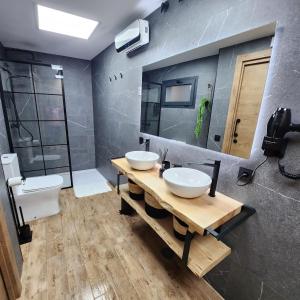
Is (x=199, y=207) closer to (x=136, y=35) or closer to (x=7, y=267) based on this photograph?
(x=7, y=267)

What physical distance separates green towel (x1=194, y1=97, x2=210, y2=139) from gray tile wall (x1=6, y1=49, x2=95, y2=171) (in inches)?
112

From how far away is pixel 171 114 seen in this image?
1746 millimetres

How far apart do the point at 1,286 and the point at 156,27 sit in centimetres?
241

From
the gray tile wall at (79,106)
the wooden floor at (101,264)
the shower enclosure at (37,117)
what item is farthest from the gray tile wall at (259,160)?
the gray tile wall at (79,106)

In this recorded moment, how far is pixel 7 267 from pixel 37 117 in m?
2.53

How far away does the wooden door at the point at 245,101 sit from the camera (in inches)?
40.4

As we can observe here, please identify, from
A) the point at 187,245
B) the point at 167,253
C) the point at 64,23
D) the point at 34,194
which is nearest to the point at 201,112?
the point at 187,245

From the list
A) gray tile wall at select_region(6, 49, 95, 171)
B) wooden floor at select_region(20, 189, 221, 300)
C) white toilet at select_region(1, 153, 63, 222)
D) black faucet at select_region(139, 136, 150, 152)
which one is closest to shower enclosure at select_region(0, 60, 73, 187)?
gray tile wall at select_region(6, 49, 95, 171)

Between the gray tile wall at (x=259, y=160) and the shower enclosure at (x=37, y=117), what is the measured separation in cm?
208

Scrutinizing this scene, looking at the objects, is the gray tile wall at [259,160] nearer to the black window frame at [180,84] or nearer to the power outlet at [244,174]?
the power outlet at [244,174]

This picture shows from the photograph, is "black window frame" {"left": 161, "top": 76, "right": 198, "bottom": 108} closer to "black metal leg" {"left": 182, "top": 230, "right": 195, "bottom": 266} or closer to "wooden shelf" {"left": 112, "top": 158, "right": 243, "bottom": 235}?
"wooden shelf" {"left": 112, "top": 158, "right": 243, "bottom": 235}

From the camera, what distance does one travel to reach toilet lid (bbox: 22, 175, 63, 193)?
2.04 metres

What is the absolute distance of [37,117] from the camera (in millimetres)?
2980

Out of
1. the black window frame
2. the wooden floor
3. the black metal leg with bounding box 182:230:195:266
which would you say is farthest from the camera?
the black window frame
